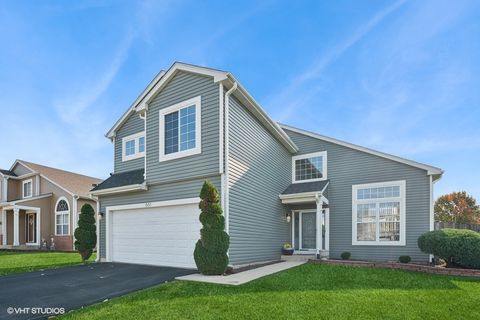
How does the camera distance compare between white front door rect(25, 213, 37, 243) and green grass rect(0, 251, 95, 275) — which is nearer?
green grass rect(0, 251, 95, 275)

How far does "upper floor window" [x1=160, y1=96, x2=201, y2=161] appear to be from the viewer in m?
10.1

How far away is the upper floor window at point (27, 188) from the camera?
2490cm

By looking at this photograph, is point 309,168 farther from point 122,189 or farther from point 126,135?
point 126,135

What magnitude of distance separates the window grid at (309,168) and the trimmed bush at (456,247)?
5216 millimetres

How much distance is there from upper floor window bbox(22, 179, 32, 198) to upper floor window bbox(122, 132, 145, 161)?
15741mm

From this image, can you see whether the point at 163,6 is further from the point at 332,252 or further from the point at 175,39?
the point at 332,252

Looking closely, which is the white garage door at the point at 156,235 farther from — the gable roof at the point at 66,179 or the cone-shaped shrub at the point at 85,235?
the gable roof at the point at 66,179

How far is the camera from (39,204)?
2273cm

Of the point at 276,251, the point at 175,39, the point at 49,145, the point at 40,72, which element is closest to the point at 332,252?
the point at 276,251

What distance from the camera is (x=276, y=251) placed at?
1277 centimetres

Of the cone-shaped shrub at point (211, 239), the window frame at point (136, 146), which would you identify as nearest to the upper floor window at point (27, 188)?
the window frame at point (136, 146)

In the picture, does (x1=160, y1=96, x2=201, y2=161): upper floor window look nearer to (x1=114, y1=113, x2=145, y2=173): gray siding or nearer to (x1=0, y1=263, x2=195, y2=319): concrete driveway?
(x1=114, y1=113, x2=145, y2=173): gray siding

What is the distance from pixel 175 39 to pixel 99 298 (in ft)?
33.0

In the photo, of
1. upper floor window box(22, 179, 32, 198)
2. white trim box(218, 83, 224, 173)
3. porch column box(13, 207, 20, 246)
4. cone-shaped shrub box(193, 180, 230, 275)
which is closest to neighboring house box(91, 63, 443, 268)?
white trim box(218, 83, 224, 173)
